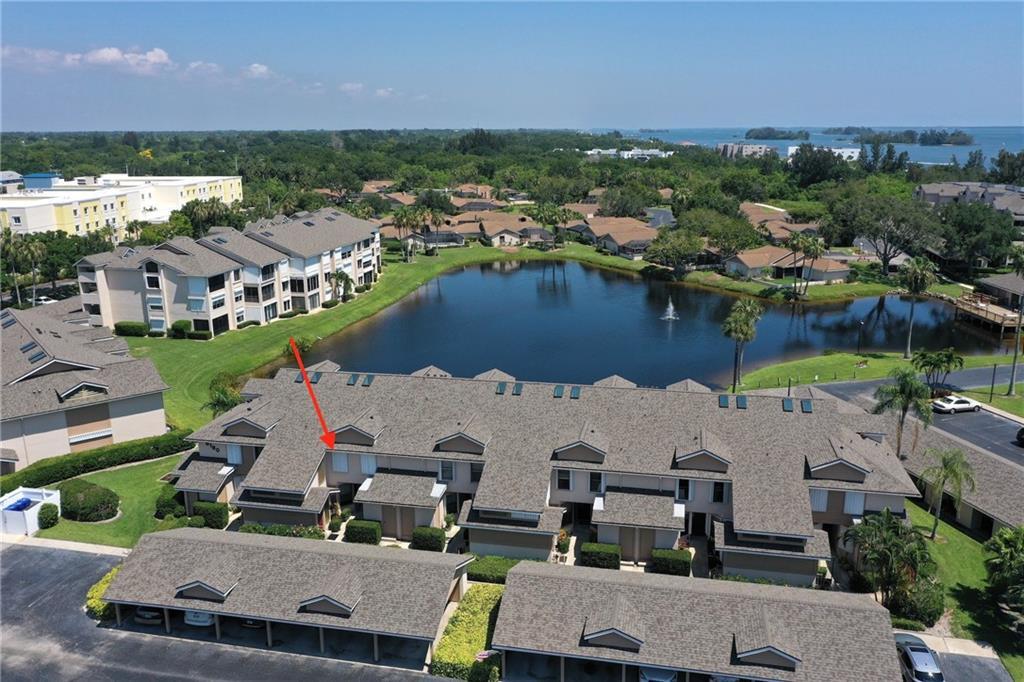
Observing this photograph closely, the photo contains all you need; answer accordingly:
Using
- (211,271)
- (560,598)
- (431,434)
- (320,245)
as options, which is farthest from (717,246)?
(560,598)

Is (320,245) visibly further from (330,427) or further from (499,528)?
(499,528)

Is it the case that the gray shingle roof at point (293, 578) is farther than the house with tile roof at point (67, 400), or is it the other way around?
the house with tile roof at point (67, 400)

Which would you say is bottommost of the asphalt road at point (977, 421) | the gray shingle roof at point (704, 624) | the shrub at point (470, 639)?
the shrub at point (470, 639)

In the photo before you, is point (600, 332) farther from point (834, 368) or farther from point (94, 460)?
point (94, 460)

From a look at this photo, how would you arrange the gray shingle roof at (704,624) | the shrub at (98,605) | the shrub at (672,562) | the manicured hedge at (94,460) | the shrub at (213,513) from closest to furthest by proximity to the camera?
the gray shingle roof at (704,624) < the shrub at (98,605) < the shrub at (672,562) < the shrub at (213,513) < the manicured hedge at (94,460)

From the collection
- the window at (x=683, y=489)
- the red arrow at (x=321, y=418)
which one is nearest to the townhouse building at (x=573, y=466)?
the window at (x=683, y=489)

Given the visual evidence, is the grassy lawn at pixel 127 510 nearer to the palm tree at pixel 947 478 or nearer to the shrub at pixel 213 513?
the shrub at pixel 213 513

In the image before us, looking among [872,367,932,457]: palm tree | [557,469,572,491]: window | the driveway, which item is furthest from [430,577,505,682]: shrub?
[872,367,932,457]: palm tree
